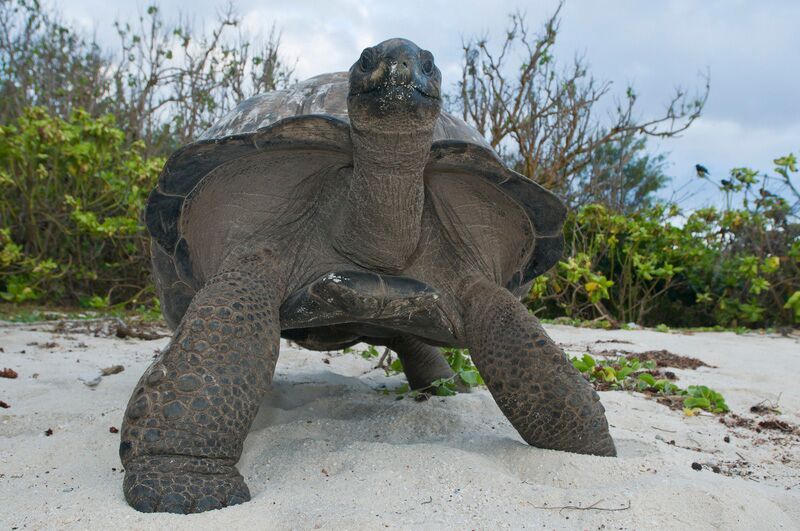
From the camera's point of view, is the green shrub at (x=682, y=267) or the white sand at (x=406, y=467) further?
the green shrub at (x=682, y=267)

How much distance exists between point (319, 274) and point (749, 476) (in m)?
1.63

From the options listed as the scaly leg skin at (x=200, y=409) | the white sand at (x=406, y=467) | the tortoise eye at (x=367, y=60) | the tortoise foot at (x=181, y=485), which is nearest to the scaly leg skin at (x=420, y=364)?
the white sand at (x=406, y=467)

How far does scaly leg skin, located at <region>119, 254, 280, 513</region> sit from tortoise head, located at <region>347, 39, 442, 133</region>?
719 mm

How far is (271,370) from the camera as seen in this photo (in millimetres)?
2010

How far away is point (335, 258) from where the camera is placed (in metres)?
2.43

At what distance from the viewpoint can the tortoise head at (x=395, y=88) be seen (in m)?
1.81

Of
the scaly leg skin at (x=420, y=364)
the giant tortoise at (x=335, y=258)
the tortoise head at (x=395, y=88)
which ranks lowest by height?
the scaly leg skin at (x=420, y=364)

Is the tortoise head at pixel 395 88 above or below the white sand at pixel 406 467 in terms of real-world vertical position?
above

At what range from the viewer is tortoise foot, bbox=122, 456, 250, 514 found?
64.4 inches

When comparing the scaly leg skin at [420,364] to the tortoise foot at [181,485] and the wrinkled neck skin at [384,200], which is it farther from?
the tortoise foot at [181,485]

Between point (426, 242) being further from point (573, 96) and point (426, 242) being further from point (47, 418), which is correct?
point (573, 96)

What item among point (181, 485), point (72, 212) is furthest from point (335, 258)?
point (72, 212)

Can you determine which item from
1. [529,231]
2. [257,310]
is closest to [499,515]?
[257,310]

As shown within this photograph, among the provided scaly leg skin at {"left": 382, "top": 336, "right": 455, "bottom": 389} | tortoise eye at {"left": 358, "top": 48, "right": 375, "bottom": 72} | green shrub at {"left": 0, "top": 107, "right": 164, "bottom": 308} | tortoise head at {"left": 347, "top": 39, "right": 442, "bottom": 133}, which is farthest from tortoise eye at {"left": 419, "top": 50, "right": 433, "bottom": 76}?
green shrub at {"left": 0, "top": 107, "right": 164, "bottom": 308}
